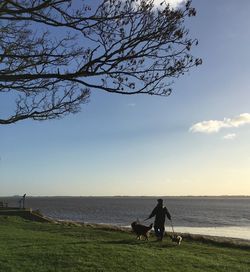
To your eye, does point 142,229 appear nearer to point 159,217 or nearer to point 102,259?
point 159,217

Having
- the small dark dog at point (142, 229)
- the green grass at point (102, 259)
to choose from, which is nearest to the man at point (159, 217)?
the small dark dog at point (142, 229)

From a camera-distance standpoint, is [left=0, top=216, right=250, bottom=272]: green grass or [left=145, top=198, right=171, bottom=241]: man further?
[left=145, top=198, right=171, bottom=241]: man

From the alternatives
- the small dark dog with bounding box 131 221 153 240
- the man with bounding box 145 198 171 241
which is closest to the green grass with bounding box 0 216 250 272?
the small dark dog with bounding box 131 221 153 240

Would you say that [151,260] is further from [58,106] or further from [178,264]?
[58,106]

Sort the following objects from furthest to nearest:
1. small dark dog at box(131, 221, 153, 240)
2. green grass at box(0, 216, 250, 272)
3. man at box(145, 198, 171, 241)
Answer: man at box(145, 198, 171, 241), small dark dog at box(131, 221, 153, 240), green grass at box(0, 216, 250, 272)

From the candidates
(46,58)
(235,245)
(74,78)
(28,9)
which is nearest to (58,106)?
(46,58)

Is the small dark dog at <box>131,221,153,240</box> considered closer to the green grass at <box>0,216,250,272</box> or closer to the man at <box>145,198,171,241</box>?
the man at <box>145,198,171,241</box>

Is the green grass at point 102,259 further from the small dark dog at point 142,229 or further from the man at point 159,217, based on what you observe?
the man at point 159,217

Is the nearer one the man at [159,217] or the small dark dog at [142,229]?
the small dark dog at [142,229]

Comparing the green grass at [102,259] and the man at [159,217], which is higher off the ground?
the man at [159,217]

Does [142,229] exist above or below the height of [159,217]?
below

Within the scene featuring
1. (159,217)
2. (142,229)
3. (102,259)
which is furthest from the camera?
(159,217)

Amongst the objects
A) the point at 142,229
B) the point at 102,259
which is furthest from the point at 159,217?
the point at 102,259

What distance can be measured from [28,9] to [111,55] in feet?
5.41
